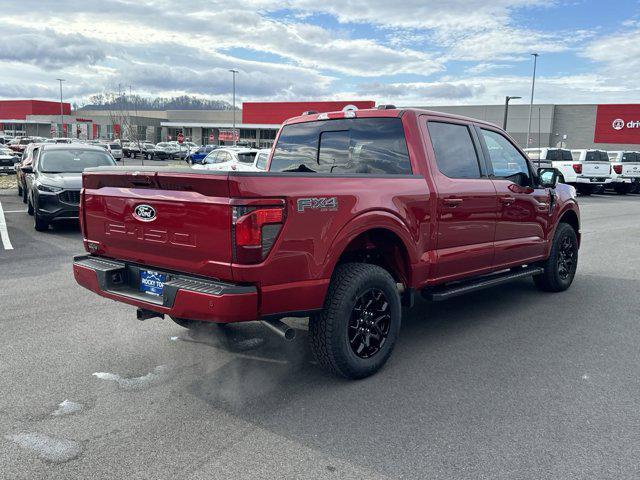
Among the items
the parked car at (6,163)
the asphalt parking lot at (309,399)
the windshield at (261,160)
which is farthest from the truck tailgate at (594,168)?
the parked car at (6,163)

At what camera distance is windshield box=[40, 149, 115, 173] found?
1135 centimetres

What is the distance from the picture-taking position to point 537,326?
5.39m

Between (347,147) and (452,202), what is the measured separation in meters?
1.01

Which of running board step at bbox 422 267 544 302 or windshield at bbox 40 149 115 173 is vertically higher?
windshield at bbox 40 149 115 173

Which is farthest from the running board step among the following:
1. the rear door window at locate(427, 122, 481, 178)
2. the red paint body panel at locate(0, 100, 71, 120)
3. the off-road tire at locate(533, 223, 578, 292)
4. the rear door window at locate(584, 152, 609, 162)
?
the red paint body panel at locate(0, 100, 71, 120)

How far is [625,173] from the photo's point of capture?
2562cm

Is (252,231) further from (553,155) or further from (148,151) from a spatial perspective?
(148,151)

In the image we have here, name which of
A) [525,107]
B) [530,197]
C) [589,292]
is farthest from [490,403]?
[525,107]

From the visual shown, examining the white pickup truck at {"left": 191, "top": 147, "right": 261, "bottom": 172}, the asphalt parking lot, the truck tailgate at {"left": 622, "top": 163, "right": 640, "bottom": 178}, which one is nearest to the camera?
the asphalt parking lot

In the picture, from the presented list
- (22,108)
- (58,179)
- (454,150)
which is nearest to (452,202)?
(454,150)

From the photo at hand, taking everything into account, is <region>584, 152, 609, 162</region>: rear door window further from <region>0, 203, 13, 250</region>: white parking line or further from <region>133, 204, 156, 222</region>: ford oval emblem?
<region>133, 204, 156, 222</region>: ford oval emblem

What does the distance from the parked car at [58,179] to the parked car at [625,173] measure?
72.6ft

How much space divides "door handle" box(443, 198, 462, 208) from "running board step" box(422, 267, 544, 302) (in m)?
0.73

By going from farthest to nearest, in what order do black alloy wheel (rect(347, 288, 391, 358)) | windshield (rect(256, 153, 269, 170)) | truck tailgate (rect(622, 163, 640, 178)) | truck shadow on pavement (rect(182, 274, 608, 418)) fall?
truck tailgate (rect(622, 163, 640, 178)) → windshield (rect(256, 153, 269, 170)) → black alloy wheel (rect(347, 288, 391, 358)) → truck shadow on pavement (rect(182, 274, 608, 418))
